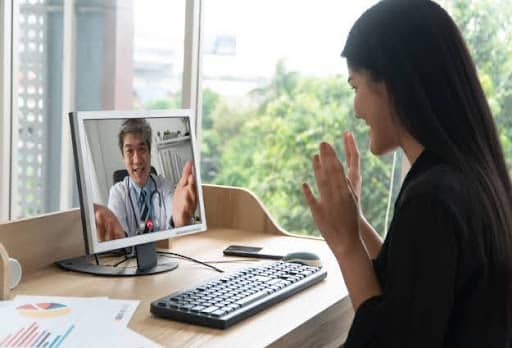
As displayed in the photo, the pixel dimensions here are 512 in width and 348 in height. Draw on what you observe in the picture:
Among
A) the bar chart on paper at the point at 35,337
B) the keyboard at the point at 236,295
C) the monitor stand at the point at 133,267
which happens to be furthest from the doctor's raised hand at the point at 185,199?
the bar chart on paper at the point at 35,337

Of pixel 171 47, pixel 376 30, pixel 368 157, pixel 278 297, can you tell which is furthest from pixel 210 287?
pixel 171 47

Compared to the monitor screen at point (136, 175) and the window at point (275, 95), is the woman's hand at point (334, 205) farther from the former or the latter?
the window at point (275, 95)

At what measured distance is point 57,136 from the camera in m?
3.40

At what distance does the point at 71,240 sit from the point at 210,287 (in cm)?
42

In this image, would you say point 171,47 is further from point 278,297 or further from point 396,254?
point 396,254

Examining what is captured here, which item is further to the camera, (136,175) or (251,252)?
(251,252)

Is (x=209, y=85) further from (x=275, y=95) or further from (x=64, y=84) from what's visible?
(x=64, y=84)

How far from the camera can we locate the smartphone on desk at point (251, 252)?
1.94m

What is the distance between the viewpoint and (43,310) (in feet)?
4.60

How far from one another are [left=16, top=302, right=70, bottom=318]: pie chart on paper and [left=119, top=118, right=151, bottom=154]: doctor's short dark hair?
42 centimetres

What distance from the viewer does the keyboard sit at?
1382 mm

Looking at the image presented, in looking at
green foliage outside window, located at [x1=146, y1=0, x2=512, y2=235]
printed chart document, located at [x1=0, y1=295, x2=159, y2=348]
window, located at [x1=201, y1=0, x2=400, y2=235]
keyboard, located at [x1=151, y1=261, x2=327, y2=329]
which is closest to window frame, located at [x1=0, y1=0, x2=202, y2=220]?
window, located at [x1=201, y1=0, x2=400, y2=235]

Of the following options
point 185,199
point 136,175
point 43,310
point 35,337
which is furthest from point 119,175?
point 35,337

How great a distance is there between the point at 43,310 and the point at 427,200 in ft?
2.33
